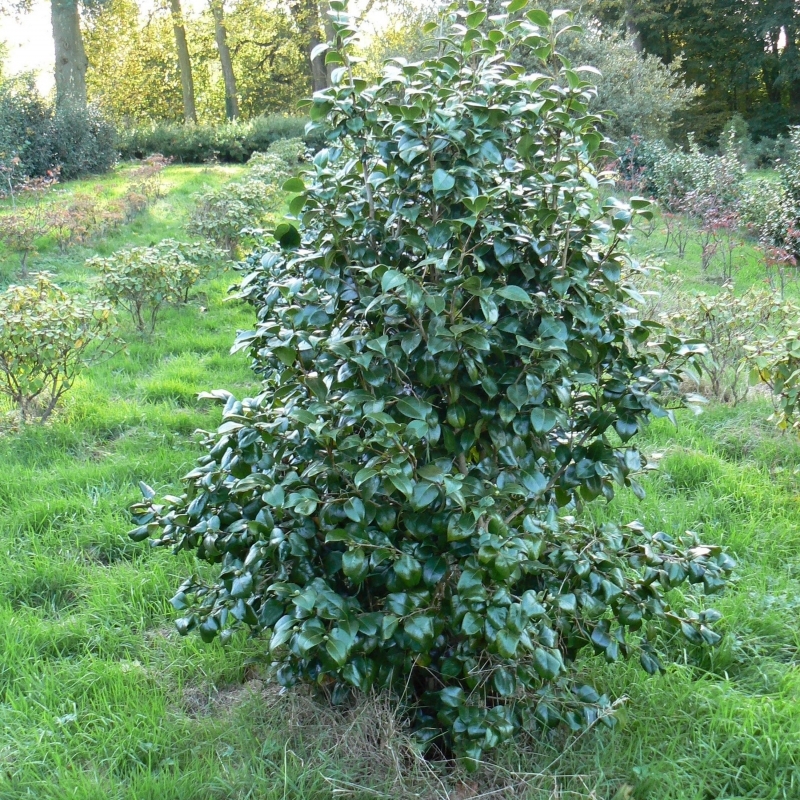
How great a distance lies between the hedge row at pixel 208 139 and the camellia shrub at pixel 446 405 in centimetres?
2018

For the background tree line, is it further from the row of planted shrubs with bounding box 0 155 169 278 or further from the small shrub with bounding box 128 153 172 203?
the row of planted shrubs with bounding box 0 155 169 278

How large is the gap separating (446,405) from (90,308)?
166 inches

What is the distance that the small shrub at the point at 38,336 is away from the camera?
16.4ft

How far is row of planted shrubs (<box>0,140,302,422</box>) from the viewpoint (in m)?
5.10

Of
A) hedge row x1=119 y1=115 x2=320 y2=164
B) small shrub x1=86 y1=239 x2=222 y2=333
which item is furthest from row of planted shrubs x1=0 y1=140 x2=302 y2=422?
hedge row x1=119 y1=115 x2=320 y2=164

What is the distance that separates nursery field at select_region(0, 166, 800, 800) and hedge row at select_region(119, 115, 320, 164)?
739 inches

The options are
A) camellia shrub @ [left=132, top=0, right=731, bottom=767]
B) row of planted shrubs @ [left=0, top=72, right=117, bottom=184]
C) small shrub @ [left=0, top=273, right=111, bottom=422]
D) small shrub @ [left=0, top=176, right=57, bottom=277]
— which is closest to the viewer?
camellia shrub @ [left=132, top=0, right=731, bottom=767]

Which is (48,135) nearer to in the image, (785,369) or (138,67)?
(785,369)

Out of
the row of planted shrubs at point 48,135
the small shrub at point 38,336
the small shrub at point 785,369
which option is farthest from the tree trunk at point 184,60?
the small shrub at point 785,369

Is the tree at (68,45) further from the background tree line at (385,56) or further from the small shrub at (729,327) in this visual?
the small shrub at (729,327)

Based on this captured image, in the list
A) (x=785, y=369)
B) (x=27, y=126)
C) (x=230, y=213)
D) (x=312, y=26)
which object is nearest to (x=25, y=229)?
(x=230, y=213)

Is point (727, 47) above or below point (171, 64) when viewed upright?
below

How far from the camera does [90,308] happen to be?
18.6 feet

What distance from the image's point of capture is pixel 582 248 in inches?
91.3
